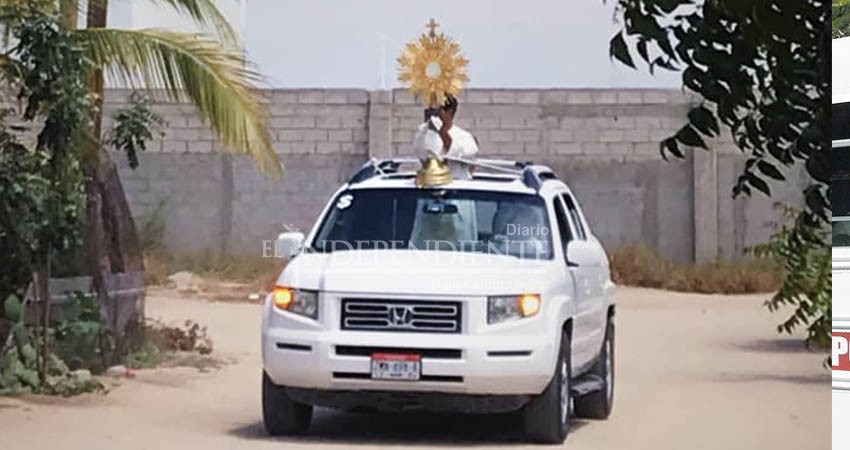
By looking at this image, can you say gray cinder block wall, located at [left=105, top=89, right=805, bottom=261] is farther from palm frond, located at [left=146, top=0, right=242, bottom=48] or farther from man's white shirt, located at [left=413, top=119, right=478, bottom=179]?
palm frond, located at [left=146, top=0, right=242, bottom=48]

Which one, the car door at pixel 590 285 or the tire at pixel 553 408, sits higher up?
the car door at pixel 590 285

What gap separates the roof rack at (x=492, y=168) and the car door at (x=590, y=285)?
0.27 feet

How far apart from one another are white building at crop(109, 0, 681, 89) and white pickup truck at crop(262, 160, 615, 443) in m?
0.28

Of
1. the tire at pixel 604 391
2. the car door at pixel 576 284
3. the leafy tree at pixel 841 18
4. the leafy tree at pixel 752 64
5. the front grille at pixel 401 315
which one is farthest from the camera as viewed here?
the tire at pixel 604 391

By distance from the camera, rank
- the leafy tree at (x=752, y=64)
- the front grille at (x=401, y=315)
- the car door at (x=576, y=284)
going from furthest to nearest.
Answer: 1. the car door at (x=576, y=284)
2. the front grille at (x=401, y=315)
3. the leafy tree at (x=752, y=64)

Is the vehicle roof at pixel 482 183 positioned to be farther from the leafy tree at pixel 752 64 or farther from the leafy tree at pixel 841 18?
the leafy tree at pixel 841 18

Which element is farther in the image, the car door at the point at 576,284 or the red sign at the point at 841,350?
the car door at the point at 576,284

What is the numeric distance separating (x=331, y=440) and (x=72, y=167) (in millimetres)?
1063

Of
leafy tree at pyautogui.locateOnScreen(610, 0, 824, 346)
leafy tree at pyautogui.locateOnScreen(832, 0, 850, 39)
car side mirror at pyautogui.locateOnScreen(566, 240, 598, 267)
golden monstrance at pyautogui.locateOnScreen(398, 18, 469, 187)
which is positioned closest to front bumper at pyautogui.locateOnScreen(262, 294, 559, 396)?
car side mirror at pyautogui.locateOnScreen(566, 240, 598, 267)

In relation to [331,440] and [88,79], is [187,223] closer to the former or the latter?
[88,79]

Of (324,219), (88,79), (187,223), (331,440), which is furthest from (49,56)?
(331,440)

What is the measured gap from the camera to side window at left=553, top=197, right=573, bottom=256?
3768 mm

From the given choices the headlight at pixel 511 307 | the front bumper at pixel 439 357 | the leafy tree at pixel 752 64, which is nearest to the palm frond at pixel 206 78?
the front bumper at pixel 439 357

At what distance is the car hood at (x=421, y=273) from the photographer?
3643 mm
